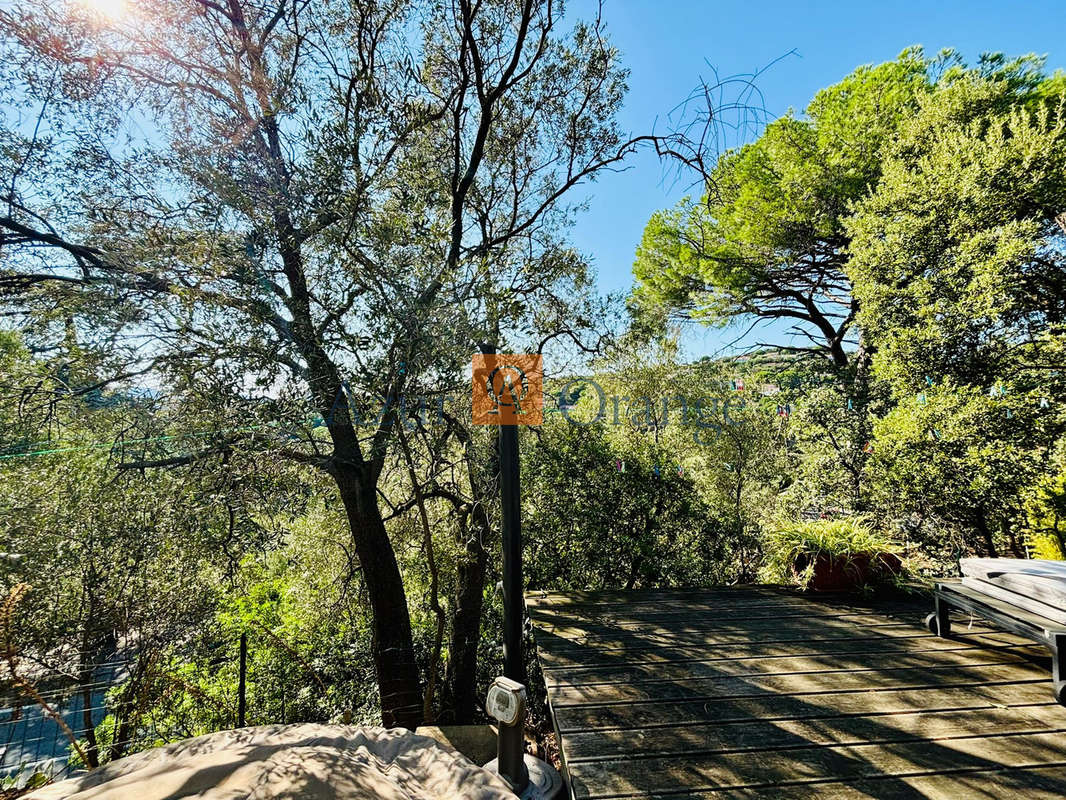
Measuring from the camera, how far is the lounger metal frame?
225cm

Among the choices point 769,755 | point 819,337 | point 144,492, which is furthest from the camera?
point 819,337

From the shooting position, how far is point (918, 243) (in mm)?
5102

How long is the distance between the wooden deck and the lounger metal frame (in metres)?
0.10

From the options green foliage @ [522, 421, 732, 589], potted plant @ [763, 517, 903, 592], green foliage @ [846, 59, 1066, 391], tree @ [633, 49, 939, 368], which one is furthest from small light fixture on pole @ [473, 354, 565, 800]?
tree @ [633, 49, 939, 368]

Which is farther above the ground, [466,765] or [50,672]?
[466,765]

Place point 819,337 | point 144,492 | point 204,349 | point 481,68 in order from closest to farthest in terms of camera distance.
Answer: point 204,349, point 144,492, point 481,68, point 819,337

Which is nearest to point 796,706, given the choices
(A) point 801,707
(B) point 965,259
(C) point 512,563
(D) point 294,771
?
(A) point 801,707

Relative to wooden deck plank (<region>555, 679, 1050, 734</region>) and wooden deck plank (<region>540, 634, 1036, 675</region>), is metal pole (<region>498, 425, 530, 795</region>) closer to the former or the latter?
wooden deck plank (<region>540, 634, 1036, 675</region>)

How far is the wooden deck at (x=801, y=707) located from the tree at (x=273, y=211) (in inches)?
83.5

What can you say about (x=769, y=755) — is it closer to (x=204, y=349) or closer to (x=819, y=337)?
(x=204, y=349)

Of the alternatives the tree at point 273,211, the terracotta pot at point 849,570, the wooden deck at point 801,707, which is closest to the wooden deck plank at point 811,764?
the wooden deck at point 801,707

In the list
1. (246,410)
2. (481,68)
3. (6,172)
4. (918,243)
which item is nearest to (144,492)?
(246,410)

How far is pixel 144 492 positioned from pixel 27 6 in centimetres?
356

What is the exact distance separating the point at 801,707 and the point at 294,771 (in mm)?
2283
